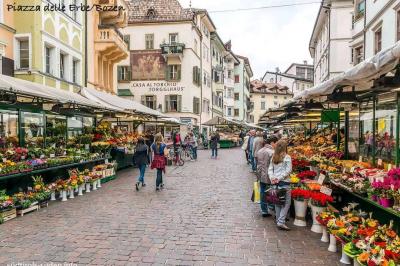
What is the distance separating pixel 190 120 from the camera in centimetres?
3728

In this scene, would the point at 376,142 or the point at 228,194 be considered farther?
the point at 228,194

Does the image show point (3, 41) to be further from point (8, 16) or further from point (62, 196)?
point (62, 196)

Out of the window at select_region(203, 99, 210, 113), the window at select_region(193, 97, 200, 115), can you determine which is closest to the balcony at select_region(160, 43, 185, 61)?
the window at select_region(193, 97, 200, 115)

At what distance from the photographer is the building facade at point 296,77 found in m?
82.7

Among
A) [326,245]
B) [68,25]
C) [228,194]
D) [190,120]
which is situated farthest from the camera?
[190,120]

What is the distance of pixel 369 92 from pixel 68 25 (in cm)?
1538

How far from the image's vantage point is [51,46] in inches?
650

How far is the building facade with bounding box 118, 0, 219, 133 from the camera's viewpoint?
123 ft

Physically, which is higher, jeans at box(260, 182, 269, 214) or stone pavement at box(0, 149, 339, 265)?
jeans at box(260, 182, 269, 214)

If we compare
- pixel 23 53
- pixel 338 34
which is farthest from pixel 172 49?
pixel 23 53

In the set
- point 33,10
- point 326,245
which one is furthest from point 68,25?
point 326,245

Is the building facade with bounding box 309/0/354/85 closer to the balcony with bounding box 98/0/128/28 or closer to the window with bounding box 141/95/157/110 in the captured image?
the balcony with bounding box 98/0/128/28

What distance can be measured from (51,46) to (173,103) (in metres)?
21.8

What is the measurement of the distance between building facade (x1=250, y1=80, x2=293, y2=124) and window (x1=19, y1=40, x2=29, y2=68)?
71088mm
